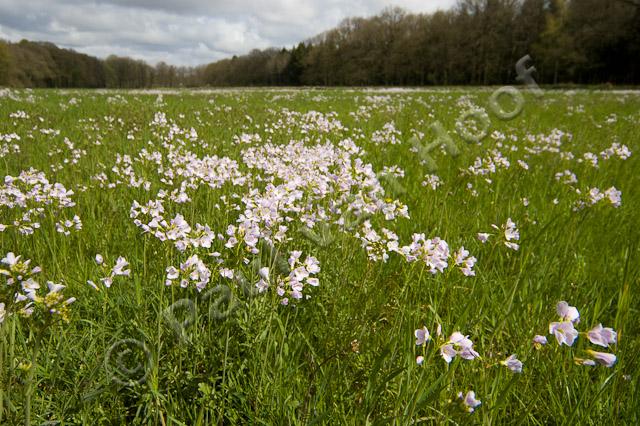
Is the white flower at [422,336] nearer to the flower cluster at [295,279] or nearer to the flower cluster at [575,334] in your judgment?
the flower cluster at [575,334]

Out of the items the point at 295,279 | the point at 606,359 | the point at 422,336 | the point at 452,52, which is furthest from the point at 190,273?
the point at 452,52

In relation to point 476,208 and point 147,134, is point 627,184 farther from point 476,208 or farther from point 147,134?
point 147,134

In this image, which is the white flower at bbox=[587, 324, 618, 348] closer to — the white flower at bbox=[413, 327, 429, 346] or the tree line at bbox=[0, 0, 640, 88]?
the white flower at bbox=[413, 327, 429, 346]

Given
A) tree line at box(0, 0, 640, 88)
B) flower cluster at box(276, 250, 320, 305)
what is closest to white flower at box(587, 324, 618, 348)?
flower cluster at box(276, 250, 320, 305)

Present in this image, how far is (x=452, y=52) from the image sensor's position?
63.0m

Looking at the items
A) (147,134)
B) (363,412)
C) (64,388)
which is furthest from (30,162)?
(363,412)

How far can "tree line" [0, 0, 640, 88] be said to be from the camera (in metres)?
47.3

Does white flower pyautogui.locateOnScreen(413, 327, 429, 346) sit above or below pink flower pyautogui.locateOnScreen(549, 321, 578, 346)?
below

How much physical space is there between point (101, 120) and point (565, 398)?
375 inches

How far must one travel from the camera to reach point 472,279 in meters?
2.70

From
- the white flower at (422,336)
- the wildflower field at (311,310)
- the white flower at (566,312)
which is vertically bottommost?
the wildflower field at (311,310)

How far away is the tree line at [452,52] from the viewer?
47.3m

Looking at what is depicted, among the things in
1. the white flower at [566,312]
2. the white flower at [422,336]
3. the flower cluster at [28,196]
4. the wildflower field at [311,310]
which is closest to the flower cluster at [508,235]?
the wildflower field at [311,310]

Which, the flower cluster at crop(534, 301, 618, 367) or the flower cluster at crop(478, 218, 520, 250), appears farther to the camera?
the flower cluster at crop(478, 218, 520, 250)
